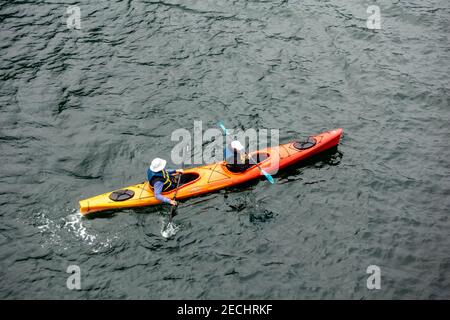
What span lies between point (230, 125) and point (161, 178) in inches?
132

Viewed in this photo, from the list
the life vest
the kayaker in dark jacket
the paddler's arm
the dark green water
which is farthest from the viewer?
the kayaker in dark jacket

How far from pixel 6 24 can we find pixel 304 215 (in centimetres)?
1350

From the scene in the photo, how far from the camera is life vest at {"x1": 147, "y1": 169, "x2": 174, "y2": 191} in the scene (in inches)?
436

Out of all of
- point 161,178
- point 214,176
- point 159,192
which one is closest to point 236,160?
point 214,176

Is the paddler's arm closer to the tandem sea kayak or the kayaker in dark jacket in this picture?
the tandem sea kayak

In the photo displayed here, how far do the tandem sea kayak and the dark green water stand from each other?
1.06ft

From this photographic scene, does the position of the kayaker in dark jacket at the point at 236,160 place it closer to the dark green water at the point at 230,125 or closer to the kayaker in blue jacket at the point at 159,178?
the dark green water at the point at 230,125

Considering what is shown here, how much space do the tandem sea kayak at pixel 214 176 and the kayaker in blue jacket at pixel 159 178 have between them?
25 cm

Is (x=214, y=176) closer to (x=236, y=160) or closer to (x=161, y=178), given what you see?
(x=236, y=160)

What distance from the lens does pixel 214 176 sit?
1183cm

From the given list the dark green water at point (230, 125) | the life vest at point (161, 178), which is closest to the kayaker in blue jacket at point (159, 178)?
the life vest at point (161, 178)

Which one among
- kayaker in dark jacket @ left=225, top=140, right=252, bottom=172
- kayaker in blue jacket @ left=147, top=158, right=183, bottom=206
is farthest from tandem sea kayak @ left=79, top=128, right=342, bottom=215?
kayaker in blue jacket @ left=147, top=158, right=183, bottom=206

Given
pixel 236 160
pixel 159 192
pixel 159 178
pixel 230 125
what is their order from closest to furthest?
pixel 159 192 → pixel 159 178 → pixel 236 160 → pixel 230 125

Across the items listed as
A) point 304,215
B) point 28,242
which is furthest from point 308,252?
point 28,242
